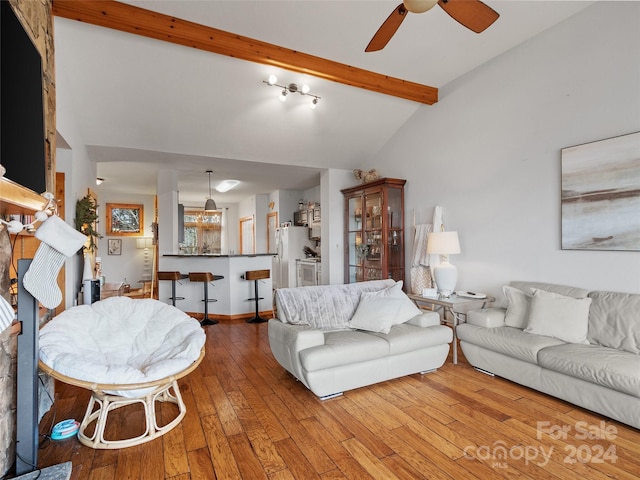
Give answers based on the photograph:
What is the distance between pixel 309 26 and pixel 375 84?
1.28 m

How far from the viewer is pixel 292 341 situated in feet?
8.81

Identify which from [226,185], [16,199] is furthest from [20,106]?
[226,185]

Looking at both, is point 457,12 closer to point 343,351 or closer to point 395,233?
point 343,351

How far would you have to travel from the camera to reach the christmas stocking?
170 centimetres

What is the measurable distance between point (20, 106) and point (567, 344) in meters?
3.86

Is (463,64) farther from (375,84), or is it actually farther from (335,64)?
(335,64)

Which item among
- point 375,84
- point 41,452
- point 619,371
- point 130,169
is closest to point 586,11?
point 375,84

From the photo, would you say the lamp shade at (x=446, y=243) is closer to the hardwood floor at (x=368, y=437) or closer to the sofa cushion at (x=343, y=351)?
the hardwood floor at (x=368, y=437)

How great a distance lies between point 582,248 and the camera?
3.16 m

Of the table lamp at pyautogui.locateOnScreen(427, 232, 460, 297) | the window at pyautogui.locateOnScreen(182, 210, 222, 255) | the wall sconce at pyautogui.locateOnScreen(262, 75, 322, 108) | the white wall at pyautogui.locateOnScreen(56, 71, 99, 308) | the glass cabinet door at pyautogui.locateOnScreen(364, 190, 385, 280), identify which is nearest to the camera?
the white wall at pyautogui.locateOnScreen(56, 71, 99, 308)

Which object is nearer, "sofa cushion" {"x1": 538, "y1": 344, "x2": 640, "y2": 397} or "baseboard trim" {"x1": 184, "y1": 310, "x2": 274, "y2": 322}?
"sofa cushion" {"x1": 538, "y1": 344, "x2": 640, "y2": 397}

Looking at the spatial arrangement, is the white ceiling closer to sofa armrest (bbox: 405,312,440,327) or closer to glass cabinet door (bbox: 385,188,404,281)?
glass cabinet door (bbox: 385,188,404,281)

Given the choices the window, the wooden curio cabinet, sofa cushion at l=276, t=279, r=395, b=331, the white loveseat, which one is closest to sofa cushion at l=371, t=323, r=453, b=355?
the white loveseat

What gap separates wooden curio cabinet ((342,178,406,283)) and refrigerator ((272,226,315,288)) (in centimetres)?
241
